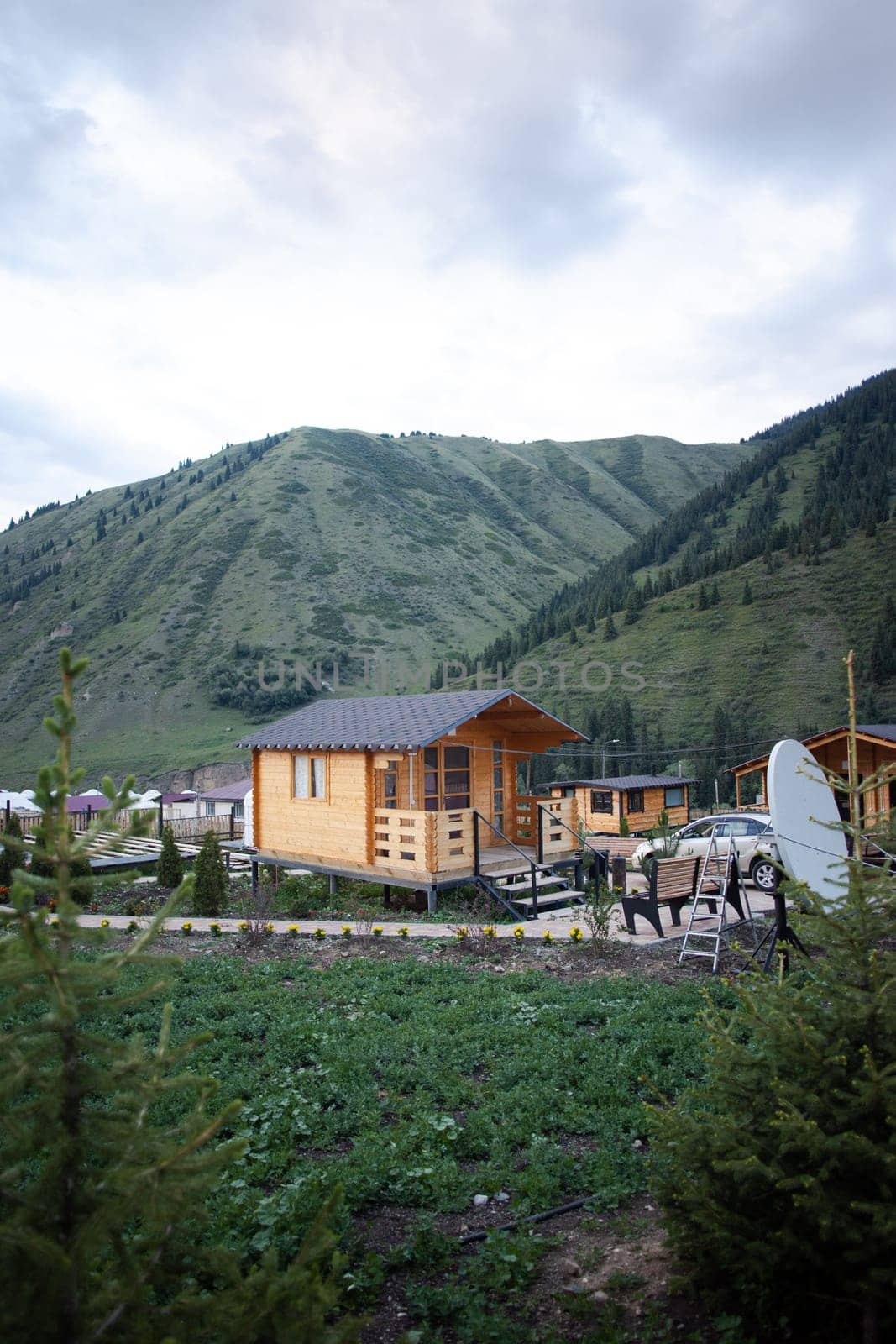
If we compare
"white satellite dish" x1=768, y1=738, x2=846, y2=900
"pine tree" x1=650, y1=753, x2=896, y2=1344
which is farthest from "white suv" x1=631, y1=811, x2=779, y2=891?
"pine tree" x1=650, y1=753, x2=896, y2=1344

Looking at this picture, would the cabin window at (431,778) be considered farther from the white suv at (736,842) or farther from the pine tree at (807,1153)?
the pine tree at (807,1153)

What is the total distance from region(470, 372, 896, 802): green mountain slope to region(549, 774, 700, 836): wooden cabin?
3487 mm

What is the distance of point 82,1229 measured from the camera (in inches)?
82.7

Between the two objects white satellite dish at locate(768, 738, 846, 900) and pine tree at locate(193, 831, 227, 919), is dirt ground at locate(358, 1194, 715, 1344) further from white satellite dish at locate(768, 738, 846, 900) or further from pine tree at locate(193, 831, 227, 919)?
pine tree at locate(193, 831, 227, 919)

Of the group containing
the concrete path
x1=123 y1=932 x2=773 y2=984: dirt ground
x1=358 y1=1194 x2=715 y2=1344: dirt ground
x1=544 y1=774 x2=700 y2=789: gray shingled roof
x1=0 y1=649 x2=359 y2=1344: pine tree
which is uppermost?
x1=0 y1=649 x2=359 y2=1344: pine tree

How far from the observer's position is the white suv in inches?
648

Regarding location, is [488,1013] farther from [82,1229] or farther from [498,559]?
[498,559]

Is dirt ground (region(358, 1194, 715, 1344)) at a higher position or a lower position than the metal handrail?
lower

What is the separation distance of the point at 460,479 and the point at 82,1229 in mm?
169258

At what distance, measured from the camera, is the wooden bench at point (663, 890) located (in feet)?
41.4

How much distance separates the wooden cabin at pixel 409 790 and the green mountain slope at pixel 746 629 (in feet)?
65.1

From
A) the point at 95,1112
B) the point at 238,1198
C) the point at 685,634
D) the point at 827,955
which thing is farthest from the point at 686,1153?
the point at 685,634

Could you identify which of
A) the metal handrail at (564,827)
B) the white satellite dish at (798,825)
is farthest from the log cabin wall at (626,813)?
the white satellite dish at (798,825)

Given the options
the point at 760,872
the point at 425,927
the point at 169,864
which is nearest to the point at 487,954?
the point at 425,927
